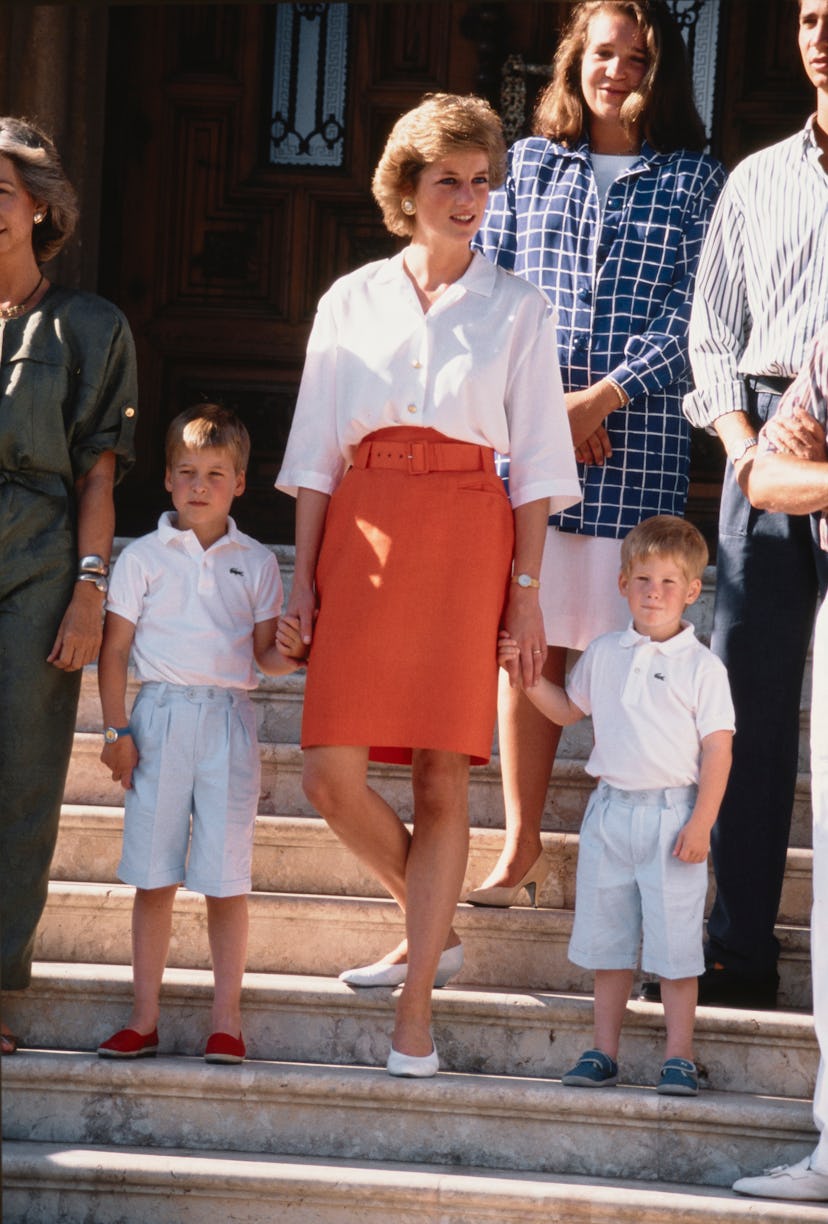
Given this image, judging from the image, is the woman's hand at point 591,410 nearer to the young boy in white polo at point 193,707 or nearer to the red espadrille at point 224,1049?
the young boy in white polo at point 193,707

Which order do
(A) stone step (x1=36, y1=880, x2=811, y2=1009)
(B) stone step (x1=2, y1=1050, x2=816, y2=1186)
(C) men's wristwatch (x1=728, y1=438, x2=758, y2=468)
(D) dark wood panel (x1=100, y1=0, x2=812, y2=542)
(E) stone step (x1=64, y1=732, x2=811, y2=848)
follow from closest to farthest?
Answer: (B) stone step (x1=2, y1=1050, x2=816, y2=1186), (C) men's wristwatch (x1=728, y1=438, x2=758, y2=468), (A) stone step (x1=36, y1=880, x2=811, y2=1009), (E) stone step (x1=64, y1=732, x2=811, y2=848), (D) dark wood panel (x1=100, y1=0, x2=812, y2=542)

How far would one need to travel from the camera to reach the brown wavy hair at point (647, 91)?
3582 mm

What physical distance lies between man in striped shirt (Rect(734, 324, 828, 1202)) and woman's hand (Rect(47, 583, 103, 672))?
1.27m

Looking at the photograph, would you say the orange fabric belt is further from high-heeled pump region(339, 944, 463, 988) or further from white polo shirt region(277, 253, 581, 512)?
high-heeled pump region(339, 944, 463, 988)

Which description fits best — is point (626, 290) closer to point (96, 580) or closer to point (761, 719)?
point (761, 719)

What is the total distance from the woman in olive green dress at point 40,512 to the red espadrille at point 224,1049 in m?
0.40

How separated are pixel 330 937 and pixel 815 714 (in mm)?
1174

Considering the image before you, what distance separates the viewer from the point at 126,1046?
323 cm

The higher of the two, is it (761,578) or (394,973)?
(761,578)

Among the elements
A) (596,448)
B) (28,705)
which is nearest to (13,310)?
(28,705)

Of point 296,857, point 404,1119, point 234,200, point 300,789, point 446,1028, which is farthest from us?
point 234,200

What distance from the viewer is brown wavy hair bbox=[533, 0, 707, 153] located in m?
3.58

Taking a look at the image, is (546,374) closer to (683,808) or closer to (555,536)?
(555,536)

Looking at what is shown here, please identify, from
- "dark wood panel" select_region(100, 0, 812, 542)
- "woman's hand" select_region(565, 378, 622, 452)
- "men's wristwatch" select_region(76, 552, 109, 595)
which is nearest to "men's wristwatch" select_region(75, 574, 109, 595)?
"men's wristwatch" select_region(76, 552, 109, 595)
